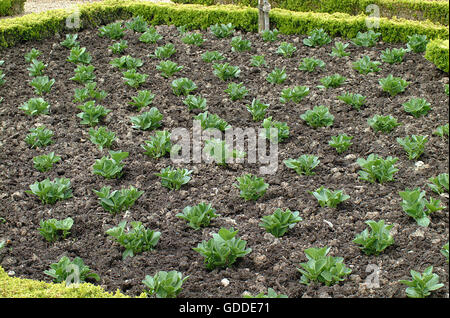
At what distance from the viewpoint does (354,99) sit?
7.76 meters

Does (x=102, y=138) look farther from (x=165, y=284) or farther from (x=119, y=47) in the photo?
(x=119, y=47)

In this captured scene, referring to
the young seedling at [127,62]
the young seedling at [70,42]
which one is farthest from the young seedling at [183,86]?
the young seedling at [70,42]

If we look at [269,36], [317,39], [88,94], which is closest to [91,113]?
[88,94]

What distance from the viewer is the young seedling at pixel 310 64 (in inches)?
359

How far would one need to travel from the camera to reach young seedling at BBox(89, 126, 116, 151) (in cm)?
712

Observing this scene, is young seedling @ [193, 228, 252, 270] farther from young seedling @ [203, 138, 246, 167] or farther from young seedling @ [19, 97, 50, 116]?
young seedling @ [19, 97, 50, 116]

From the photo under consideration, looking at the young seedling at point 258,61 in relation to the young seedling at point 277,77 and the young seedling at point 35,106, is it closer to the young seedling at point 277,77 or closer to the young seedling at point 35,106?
the young seedling at point 277,77

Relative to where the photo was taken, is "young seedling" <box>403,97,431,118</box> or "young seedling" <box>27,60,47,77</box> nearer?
"young seedling" <box>403,97,431,118</box>

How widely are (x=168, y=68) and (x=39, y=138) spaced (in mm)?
2750

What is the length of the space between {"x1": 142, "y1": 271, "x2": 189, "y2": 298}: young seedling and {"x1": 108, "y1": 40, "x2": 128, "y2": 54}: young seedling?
6.97m

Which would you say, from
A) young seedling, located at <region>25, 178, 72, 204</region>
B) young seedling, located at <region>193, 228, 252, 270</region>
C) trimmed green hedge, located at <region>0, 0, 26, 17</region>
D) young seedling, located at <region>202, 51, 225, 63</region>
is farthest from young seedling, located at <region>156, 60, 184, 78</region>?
trimmed green hedge, located at <region>0, 0, 26, 17</region>

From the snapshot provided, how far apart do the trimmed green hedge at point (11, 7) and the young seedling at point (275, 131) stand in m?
12.0
